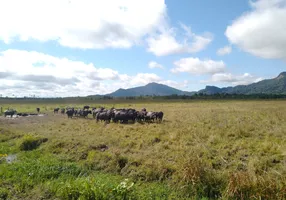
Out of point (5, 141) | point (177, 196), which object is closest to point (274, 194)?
point (177, 196)

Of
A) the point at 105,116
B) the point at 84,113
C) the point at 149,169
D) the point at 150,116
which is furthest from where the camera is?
the point at 84,113

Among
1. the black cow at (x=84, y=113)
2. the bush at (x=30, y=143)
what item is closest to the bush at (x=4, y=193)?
the bush at (x=30, y=143)

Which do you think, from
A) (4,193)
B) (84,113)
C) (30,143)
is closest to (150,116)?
(84,113)

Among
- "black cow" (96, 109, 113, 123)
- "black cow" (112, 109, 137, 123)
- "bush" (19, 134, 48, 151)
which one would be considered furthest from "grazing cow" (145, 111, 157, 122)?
"bush" (19, 134, 48, 151)

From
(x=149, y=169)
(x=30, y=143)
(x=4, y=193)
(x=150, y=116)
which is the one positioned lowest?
(x=4, y=193)

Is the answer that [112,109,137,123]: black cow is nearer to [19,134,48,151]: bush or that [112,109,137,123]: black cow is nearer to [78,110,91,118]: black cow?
[78,110,91,118]: black cow

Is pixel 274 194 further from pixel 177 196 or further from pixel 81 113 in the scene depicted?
A: pixel 81 113

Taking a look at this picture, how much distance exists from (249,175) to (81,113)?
29722mm

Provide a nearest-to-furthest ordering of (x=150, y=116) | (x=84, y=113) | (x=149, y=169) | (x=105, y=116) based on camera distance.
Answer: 1. (x=149, y=169)
2. (x=150, y=116)
3. (x=105, y=116)
4. (x=84, y=113)

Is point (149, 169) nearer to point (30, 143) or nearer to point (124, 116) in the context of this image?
point (30, 143)

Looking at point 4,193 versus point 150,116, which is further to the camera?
point 150,116

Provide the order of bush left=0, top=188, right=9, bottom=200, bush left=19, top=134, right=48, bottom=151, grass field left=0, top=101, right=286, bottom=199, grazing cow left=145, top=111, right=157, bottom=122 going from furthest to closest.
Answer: grazing cow left=145, top=111, right=157, bottom=122, bush left=19, top=134, right=48, bottom=151, bush left=0, top=188, right=9, bottom=200, grass field left=0, top=101, right=286, bottom=199

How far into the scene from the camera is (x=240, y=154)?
10.8 meters

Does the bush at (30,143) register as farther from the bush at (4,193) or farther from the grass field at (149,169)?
the bush at (4,193)
